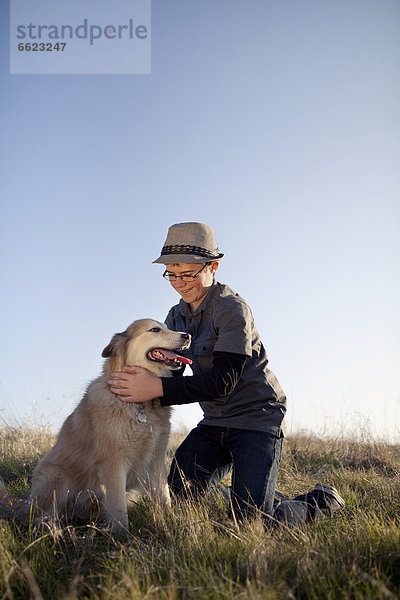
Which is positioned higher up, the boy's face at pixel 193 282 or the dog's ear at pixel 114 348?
the boy's face at pixel 193 282

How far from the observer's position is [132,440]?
3.48m

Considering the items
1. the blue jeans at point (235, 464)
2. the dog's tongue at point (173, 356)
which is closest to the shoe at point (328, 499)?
the blue jeans at point (235, 464)

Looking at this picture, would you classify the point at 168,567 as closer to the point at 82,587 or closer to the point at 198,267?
the point at 82,587

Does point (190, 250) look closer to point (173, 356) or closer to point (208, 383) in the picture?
point (173, 356)

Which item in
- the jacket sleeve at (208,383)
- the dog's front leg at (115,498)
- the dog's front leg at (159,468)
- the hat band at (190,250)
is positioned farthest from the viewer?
the hat band at (190,250)

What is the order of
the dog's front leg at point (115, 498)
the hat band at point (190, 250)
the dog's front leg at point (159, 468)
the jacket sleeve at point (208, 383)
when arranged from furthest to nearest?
the hat band at point (190, 250) < the dog's front leg at point (159, 468) < the jacket sleeve at point (208, 383) < the dog's front leg at point (115, 498)

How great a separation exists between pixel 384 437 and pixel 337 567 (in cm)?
507

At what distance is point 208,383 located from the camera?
3.29 metres

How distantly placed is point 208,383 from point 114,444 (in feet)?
2.65

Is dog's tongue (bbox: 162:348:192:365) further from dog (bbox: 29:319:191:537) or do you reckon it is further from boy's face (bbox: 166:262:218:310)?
boy's face (bbox: 166:262:218:310)

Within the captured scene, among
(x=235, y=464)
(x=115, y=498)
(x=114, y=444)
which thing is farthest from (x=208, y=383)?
(x=115, y=498)

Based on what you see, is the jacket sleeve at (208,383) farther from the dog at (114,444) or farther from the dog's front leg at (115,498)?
the dog's front leg at (115,498)

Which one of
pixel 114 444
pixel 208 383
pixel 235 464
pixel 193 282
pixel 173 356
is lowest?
pixel 235 464

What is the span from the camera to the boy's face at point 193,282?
12.3 feet
